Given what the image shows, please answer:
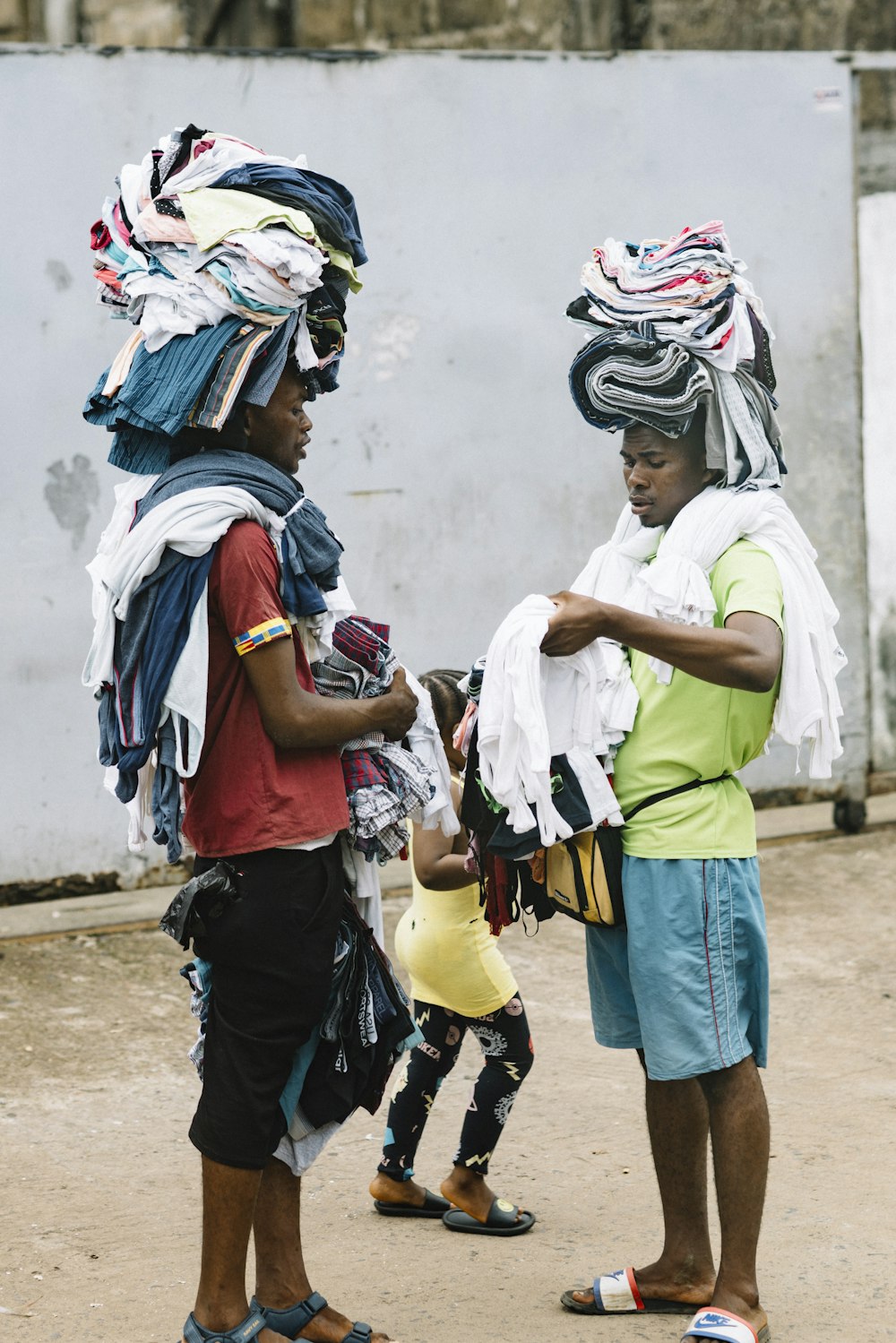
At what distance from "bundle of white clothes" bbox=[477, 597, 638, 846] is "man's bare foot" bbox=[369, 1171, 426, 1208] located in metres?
1.19

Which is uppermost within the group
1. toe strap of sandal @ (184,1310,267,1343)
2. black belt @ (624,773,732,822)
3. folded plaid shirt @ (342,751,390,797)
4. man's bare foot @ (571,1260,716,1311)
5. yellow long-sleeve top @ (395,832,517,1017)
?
folded plaid shirt @ (342,751,390,797)

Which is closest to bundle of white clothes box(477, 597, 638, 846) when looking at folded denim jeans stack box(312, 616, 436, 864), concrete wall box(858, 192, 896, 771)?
folded denim jeans stack box(312, 616, 436, 864)

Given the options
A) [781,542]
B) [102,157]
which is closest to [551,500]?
[102,157]

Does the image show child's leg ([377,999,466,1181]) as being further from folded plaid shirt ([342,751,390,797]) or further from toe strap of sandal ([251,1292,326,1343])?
folded plaid shirt ([342,751,390,797])

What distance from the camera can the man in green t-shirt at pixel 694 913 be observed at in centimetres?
315

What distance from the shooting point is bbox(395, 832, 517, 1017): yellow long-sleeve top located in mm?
3896

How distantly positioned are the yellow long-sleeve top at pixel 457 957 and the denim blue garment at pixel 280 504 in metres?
1.15

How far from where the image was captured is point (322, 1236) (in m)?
3.82

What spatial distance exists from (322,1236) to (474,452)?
3731mm

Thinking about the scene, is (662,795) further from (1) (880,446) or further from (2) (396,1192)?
(1) (880,446)

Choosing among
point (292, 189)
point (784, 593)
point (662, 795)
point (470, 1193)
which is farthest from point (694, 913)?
point (292, 189)

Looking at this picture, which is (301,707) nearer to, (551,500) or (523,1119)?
(523,1119)

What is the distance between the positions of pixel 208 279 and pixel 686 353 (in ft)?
3.25

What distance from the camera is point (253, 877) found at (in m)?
3.01
